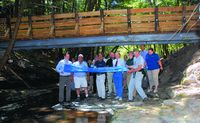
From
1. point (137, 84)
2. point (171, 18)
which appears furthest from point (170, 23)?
point (137, 84)

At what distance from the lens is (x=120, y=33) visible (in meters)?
17.6

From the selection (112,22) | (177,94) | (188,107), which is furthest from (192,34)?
(188,107)

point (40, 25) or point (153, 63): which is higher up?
point (40, 25)

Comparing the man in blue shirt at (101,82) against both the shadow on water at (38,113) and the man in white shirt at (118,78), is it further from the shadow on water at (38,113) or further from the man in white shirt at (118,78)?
the shadow on water at (38,113)

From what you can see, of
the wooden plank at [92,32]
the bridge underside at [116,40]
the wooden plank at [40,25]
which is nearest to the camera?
the bridge underside at [116,40]

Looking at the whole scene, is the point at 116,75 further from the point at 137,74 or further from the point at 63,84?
the point at 63,84

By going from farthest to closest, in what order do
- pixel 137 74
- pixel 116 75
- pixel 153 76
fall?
pixel 153 76 → pixel 116 75 → pixel 137 74

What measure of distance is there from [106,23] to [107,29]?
0.31 m

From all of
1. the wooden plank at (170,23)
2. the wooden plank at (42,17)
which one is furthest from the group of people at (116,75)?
the wooden plank at (42,17)

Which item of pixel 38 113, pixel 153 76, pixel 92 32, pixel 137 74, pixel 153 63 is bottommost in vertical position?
pixel 38 113

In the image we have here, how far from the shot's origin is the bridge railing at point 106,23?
56.5ft

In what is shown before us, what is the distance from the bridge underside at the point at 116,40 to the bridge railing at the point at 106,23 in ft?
0.71

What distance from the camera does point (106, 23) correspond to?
58.6 ft

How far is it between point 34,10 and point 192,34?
1645cm
